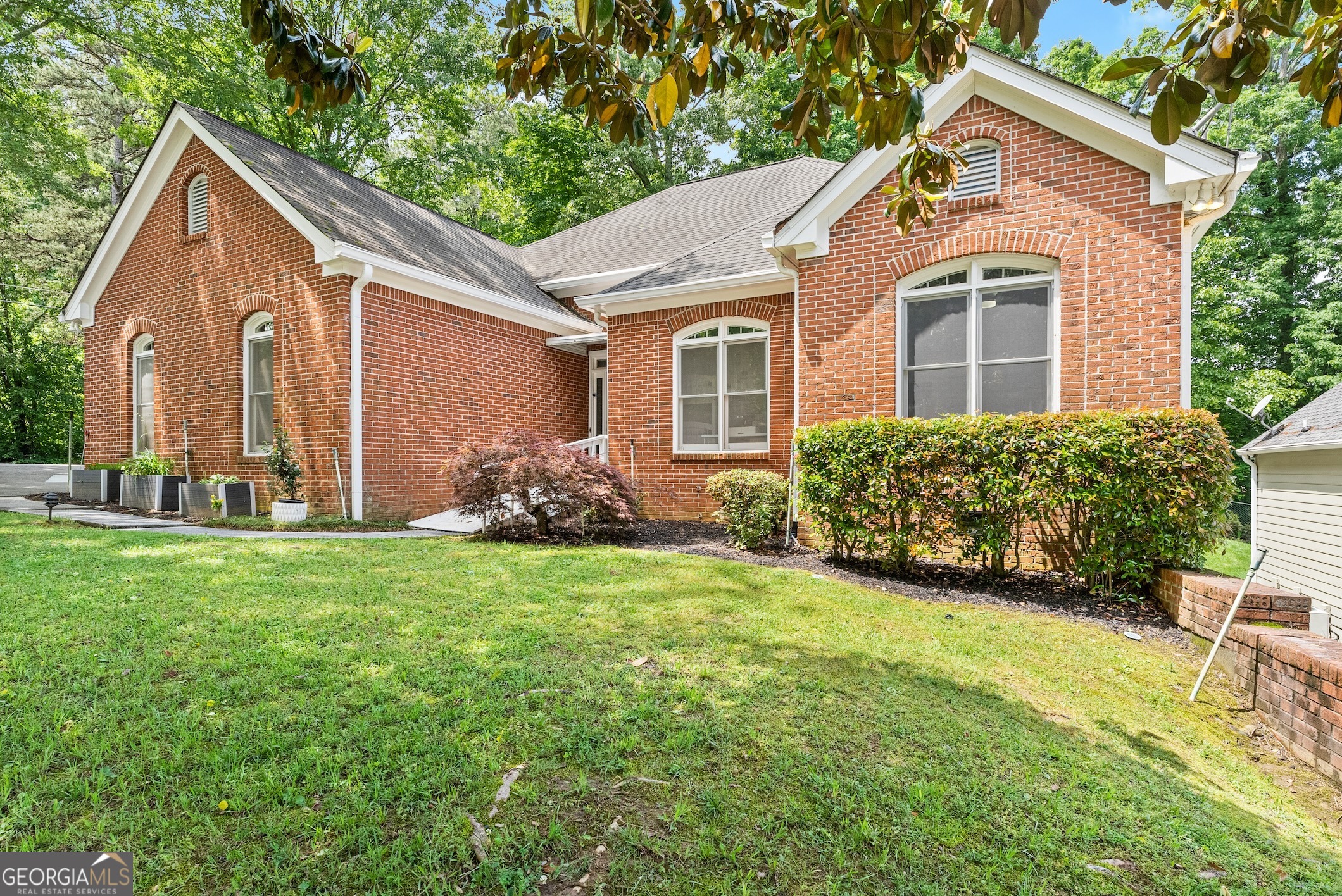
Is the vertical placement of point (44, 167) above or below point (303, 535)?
above

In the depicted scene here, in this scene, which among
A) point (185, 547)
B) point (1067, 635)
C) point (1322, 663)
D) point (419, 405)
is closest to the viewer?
point (1322, 663)

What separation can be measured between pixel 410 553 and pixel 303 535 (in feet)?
8.09

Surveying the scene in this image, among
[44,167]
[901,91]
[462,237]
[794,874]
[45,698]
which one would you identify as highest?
[44,167]

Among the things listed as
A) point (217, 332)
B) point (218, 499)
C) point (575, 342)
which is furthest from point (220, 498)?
point (575, 342)

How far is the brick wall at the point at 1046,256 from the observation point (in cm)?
689

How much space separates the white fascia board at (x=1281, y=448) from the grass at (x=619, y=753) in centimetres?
675

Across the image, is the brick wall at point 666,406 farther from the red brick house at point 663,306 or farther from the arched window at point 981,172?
the arched window at point 981,172

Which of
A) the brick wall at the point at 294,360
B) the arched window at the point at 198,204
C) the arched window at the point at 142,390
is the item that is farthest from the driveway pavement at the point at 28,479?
the arched window at the point at 198,204

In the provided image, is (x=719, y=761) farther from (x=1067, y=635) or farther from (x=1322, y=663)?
(x=1067, y=635)

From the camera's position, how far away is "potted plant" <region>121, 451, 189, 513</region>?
437 inches

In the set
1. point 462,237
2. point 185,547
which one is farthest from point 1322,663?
point 462,237

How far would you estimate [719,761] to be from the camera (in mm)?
2703

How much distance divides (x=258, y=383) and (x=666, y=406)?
7.11 meters

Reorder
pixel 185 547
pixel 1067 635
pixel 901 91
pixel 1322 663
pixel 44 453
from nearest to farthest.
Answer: pixel 901 91 < pixel 1322 663 < pixel 1067 635 < pixel 185 547 < pixel 44 453
